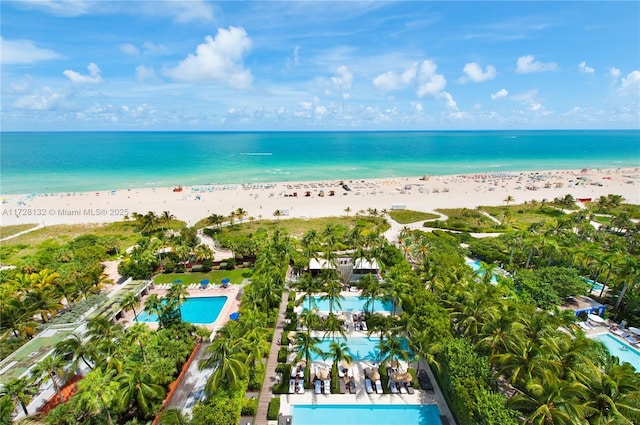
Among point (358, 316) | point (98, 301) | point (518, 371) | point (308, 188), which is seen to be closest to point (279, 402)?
point (358, 316)

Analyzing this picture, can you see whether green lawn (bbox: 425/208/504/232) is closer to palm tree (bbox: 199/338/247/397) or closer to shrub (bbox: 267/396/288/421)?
shrub (bbox: 267/396/288/421)

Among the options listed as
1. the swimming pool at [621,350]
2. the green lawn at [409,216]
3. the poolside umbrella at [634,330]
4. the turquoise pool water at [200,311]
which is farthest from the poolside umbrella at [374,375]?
the green lawn at [409,216]

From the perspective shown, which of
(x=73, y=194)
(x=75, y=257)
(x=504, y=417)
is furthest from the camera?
(x=73, y=194)

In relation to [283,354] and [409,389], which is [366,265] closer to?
[283,354]

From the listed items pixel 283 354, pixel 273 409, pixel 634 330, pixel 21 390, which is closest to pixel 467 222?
pixel 634 330

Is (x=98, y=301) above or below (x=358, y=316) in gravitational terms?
above

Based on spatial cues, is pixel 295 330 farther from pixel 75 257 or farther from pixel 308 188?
pixel 308 188
